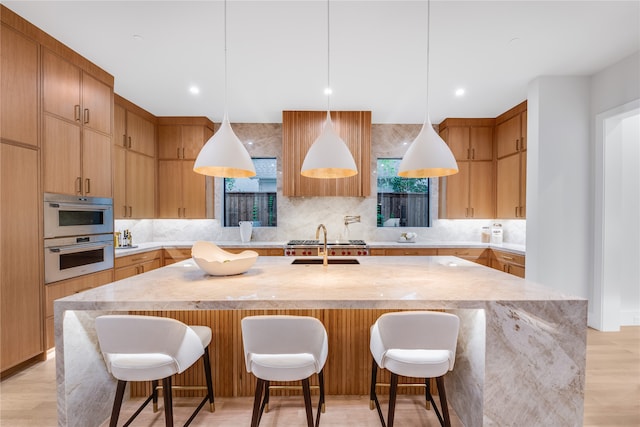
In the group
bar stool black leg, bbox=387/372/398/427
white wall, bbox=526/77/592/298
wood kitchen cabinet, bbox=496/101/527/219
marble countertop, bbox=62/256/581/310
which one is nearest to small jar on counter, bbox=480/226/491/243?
wood kitchen cabinet, bbox=496/101/527/219

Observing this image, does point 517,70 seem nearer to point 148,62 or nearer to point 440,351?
point 440,351

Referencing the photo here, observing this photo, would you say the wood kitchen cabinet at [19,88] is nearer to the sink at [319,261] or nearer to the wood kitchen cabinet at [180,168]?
the wood kitchen cabinet at [180,168]

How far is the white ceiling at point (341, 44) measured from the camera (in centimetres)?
219

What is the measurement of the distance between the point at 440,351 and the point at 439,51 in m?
2.53

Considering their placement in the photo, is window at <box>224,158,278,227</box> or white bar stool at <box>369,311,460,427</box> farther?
window at <box>224,158,278,227</box>

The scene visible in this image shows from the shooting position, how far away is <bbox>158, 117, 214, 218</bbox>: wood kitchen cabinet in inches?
176

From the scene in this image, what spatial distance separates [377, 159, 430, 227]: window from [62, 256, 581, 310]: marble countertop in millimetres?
2687

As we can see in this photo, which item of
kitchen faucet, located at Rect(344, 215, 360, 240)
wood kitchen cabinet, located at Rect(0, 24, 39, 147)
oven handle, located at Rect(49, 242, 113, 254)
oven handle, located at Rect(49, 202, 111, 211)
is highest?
wood kitchen cabinet, located at Rect(0, 24, 39, 147)

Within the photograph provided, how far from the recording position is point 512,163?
4.04 m

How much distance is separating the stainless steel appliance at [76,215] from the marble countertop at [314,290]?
1.38 m

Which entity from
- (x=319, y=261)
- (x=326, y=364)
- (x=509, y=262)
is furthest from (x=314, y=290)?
(x=509, y=262)

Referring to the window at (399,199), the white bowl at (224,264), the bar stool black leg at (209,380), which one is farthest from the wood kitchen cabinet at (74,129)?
the window at (399,199)

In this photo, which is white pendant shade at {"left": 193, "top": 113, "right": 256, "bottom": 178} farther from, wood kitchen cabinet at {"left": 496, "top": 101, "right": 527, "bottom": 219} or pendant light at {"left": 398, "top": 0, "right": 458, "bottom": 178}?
wood kitchen cabinet at {"left": 496, "top": 101, "right": 527, "bottom": 219}

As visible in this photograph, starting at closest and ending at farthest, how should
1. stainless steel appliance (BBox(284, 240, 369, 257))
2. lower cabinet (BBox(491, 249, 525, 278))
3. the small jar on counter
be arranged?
lower cabinet (BBox(491, 249, 525, 278)) → stainless steel appliance (BBox(284, 240, 369, 257)) → the small jar on counter
